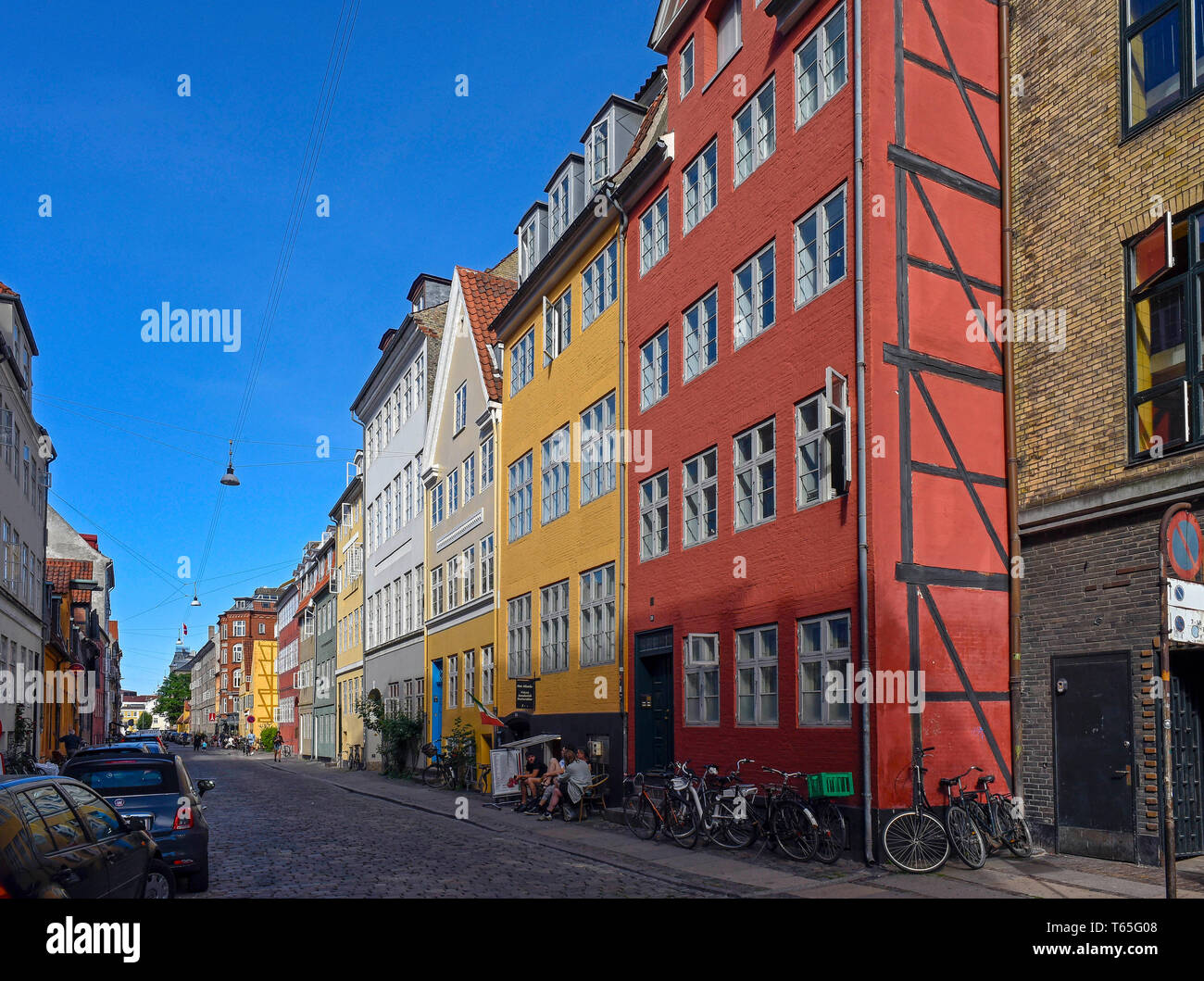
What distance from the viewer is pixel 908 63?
647 inches

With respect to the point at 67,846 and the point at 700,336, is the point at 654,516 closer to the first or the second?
the point at 700,336

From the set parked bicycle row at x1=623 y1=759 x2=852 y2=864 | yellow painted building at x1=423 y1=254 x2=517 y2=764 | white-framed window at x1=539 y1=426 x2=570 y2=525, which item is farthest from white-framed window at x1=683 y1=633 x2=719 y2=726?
yellow painted building at x1=423 y1=254 x2=517 y2=764

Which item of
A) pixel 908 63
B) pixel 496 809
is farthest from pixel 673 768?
pixel 908 63

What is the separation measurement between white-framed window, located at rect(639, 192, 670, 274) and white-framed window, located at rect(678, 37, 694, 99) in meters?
1.95

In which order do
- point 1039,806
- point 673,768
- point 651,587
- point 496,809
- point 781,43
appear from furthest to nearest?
1. point 496,809
2. point 651,587
3. point 673,768
4. point 781,43
5. point 1039,806

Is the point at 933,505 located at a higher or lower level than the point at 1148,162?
lower

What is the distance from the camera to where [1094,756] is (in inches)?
561

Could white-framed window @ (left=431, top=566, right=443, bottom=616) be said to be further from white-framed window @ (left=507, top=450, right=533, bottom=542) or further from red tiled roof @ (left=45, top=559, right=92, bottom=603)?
red tiled roof @ (left=45, top=559, right=92, bottom=603)

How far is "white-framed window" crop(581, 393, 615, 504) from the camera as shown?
24281 millimetres

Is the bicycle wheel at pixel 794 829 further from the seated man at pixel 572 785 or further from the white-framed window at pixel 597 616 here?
the white-framed window at pixel 597 616

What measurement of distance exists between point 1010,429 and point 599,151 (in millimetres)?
14051

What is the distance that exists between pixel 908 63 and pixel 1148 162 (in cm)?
388

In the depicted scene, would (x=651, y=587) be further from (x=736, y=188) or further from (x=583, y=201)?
(x=583, y=201)

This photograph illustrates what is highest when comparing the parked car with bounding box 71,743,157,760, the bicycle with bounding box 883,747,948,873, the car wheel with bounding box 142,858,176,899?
the parked car with bounding box 71,743,157,760
